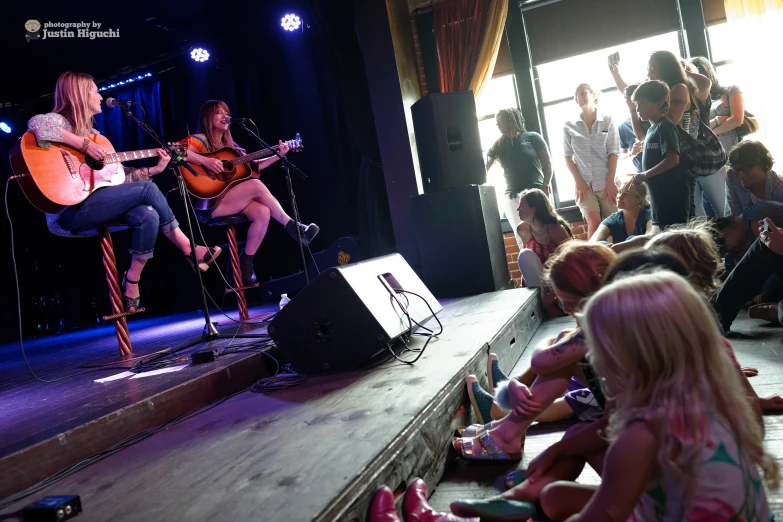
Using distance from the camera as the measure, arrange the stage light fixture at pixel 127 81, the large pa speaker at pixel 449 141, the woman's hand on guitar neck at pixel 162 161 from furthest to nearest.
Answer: the stage light fixture at pixel 127 81
the large pa speaker at pixel 449 141
the woman's hand on guitar neck at pixel 162 161

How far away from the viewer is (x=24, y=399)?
2.27 metres

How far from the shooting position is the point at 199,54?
5785mm

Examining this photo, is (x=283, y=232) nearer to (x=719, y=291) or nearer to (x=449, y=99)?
(x=449, y=99)

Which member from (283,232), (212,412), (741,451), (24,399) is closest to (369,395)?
(212,412)

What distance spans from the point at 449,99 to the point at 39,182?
2.76 meters

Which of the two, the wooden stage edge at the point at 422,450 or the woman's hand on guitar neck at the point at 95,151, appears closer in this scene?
the wooden stage edge at the point at 422,450

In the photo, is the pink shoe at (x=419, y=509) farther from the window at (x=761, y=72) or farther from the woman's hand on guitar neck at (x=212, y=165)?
the window at (x=761, y=72)

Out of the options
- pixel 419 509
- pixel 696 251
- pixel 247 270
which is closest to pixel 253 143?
pixel 247 270

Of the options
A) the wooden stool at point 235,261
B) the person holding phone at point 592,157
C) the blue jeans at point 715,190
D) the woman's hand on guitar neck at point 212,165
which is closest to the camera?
the blue jeans at point 715,190

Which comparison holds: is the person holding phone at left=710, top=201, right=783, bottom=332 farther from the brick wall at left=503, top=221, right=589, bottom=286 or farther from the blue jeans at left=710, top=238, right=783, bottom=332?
the brick wall at left=503, top=221, right=589, bottom=286

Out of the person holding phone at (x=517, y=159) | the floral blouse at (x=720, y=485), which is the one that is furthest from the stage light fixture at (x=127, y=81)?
the floral blouse at (x=720, y=485)

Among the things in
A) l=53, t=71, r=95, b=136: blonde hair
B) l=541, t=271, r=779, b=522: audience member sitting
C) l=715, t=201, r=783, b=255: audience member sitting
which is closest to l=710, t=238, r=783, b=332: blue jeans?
l=715, t=201, r=783, b=255: audience member sitting

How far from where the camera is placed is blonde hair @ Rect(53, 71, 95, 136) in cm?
296

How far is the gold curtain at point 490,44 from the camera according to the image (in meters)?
5.45
